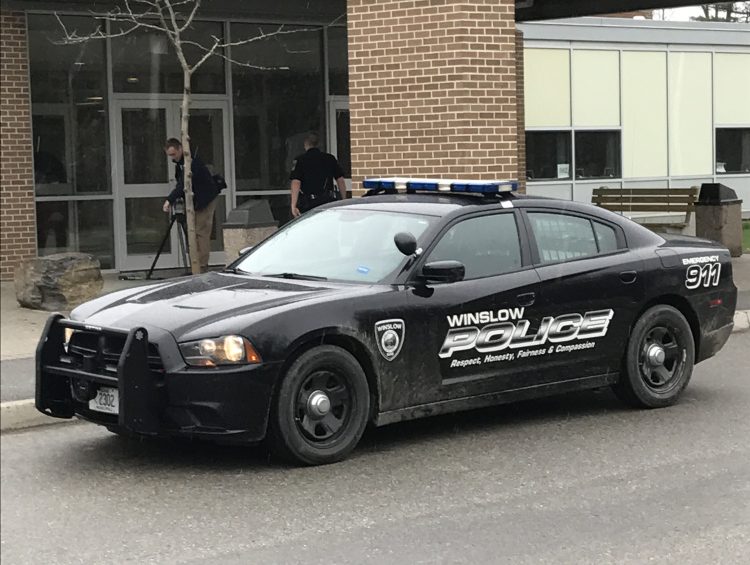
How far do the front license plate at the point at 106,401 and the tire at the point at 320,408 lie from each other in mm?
838

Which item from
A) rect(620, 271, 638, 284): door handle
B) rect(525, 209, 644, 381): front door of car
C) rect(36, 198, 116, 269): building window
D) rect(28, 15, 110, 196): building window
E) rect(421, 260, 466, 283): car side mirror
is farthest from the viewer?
rect(36, 198, 116, 269): building window

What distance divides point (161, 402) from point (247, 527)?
1087 mm

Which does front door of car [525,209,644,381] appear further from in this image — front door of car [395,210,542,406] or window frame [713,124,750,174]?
window frame [713,124,750,174]

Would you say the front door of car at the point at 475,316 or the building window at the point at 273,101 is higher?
the building window at the point at 273,101

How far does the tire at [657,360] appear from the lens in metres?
8.34

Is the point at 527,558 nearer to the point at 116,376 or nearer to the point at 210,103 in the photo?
the point at 116,376

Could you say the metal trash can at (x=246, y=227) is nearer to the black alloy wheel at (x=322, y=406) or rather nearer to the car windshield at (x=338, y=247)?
the car windshield at (x=338, y=247)

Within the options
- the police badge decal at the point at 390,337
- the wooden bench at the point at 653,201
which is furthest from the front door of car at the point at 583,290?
the wooden bench at the point at 653,201

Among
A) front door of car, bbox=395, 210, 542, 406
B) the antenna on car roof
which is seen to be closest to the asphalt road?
front door of car, bbox=395, 210, 542, 406

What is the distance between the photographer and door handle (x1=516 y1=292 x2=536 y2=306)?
766cm

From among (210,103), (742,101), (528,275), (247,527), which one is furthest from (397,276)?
(742,101)

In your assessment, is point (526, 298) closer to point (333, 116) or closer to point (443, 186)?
point (443, 186)

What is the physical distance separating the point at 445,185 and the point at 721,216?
41.3ft

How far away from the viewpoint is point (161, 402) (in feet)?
21.2
